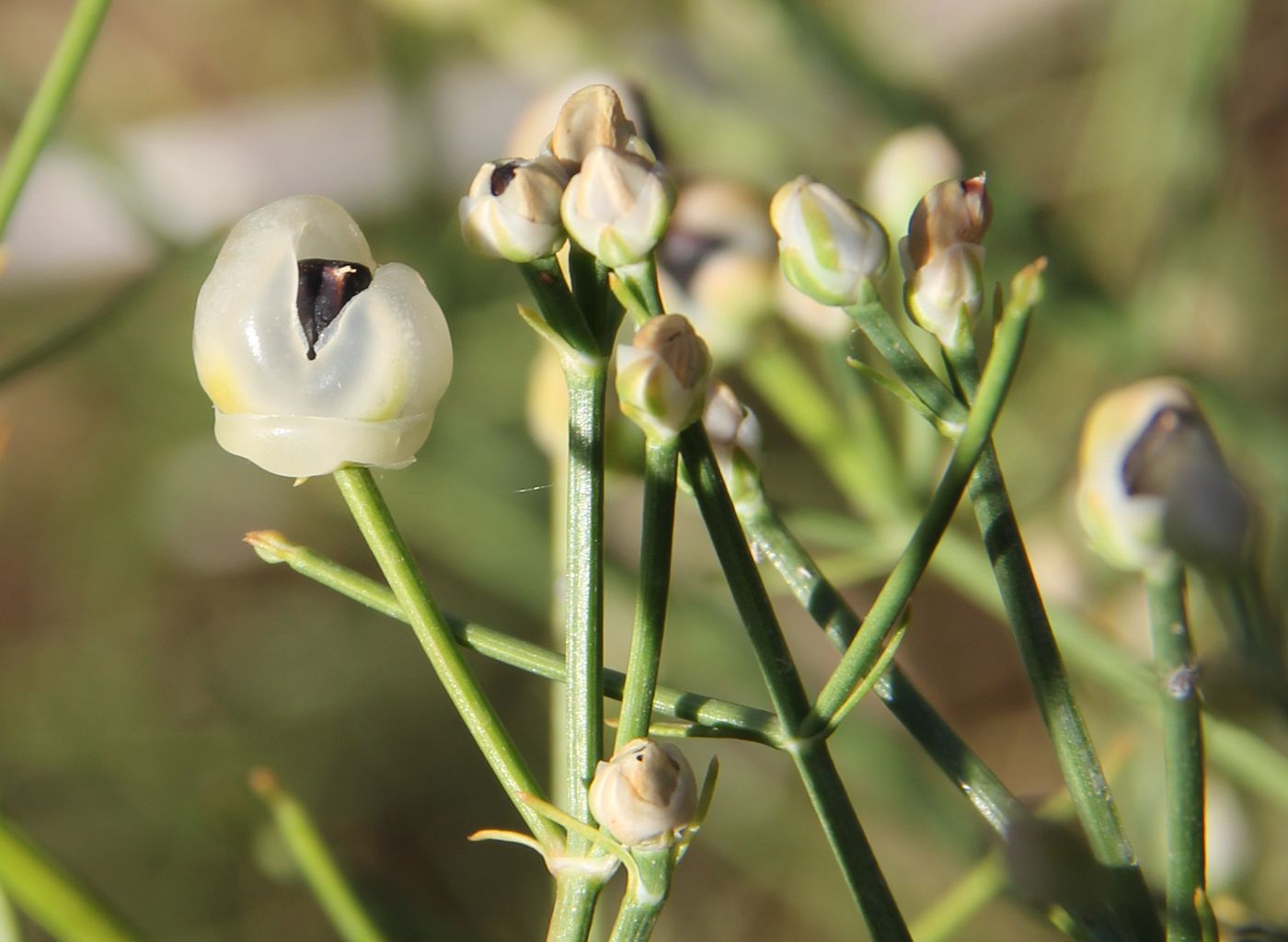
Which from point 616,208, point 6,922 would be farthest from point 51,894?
point 616,208

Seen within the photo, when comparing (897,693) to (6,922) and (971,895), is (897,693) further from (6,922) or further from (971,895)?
(6,922)

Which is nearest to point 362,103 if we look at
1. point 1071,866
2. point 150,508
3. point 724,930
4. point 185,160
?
point 185,160

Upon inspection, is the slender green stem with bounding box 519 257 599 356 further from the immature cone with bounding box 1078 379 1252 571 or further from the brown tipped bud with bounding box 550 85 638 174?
the immature cone with bounding box 1078 379 1252 571

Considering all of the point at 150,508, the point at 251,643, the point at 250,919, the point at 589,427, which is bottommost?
the point at 250,919

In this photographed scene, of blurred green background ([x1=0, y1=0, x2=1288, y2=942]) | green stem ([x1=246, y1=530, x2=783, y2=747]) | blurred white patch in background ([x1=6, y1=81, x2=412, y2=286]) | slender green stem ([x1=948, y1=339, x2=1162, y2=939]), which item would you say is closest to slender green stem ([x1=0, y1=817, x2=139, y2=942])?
green stem ([x1=246, y1=530, x2=783, y2=747])

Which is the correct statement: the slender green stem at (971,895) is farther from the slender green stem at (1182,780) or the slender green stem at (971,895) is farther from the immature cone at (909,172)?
the immature cone at (909,172)

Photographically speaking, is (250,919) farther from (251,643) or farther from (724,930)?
(724,930)

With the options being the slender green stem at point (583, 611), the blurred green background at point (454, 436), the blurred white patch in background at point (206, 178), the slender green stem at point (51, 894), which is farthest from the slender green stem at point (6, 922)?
the blurred white patch in background at point (206, 178)
